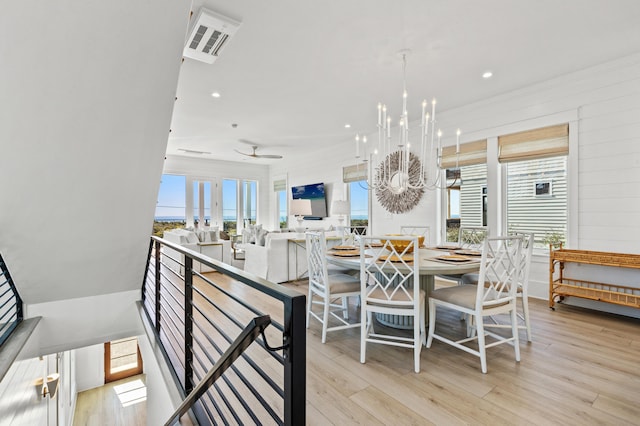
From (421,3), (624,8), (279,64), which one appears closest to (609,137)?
(624,8)

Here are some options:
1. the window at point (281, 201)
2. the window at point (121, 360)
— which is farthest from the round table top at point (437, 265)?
the window at point (281, 201)

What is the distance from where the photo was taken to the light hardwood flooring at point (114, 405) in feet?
18.5

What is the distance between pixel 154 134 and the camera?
6.14 ft

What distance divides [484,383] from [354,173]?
513 cm

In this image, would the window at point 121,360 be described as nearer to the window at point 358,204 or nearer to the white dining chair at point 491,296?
the window at point 358,204

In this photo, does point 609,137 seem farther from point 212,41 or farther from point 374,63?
point 212,41

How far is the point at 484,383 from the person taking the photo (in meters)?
2.02

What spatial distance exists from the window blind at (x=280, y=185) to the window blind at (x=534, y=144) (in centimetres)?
607

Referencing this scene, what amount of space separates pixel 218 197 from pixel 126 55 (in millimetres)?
8064

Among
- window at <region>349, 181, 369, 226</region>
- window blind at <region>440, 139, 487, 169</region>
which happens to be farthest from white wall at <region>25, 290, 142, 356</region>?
window blind at <region>440, 139, 487, 169</region>

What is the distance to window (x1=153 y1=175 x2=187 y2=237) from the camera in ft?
A: 28.5

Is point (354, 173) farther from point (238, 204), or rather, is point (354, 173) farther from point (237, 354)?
point (237, 354)

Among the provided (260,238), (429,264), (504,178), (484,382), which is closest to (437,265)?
(429,264)

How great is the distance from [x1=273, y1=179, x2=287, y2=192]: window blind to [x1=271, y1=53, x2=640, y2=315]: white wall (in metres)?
5.96
